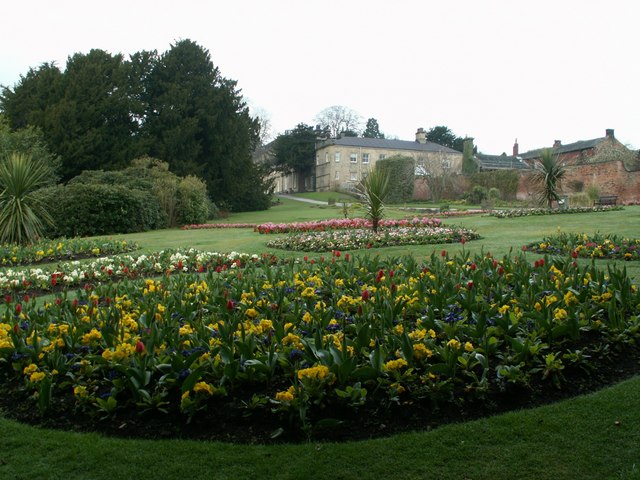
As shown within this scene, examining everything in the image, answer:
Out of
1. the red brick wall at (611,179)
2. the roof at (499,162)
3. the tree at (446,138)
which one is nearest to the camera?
the red brick wall at (611,179)

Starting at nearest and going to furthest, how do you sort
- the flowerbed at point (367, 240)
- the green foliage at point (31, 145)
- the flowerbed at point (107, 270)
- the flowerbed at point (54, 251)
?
the flowerbed at point (107, 270) < the flowerbed at point (54, 251) < the flowerbed at point (367, 240) < the green foliage at point (31, 145)

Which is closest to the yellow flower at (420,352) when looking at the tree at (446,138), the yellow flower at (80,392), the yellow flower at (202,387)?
the yellow flower at (202,387)

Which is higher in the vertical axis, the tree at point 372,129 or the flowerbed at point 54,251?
the tree at point 372,129

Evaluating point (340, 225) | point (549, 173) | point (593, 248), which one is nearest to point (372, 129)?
point (549, 173)

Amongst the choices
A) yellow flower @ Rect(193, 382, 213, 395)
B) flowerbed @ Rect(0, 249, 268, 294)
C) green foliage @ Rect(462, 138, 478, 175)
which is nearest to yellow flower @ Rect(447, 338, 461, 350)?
yellow flower @ Rect(193, 382, 213, 395)

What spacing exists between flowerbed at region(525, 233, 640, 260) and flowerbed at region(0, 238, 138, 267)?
8624 millimetres

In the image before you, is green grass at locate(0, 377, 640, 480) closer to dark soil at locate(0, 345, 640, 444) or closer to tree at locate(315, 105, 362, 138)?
dark soil at locate(0, 345, 640, 444)

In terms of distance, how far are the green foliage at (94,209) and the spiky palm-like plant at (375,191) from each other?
11291 millimetres

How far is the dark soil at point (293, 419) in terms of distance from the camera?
282 centimetres

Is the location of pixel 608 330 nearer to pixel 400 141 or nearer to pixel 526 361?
pixel 526 361

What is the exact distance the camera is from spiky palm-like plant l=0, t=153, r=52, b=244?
10797 mm

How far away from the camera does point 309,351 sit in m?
3.28

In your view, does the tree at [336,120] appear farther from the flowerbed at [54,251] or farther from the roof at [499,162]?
the flowerbed at [54,251]

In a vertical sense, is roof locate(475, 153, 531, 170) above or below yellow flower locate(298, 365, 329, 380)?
above
